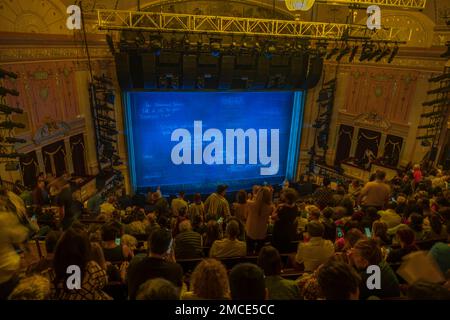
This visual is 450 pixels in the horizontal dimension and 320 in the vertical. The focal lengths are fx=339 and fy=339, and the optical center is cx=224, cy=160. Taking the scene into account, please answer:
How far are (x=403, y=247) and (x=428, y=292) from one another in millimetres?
1852

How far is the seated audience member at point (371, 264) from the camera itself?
2.68 meters

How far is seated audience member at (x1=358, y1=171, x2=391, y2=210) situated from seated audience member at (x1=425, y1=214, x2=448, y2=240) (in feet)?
4.39

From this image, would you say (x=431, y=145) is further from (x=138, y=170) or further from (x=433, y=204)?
(x=138, y=170)

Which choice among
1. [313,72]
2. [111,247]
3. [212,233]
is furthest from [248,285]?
[313,72]

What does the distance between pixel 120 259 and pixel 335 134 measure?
10515mm

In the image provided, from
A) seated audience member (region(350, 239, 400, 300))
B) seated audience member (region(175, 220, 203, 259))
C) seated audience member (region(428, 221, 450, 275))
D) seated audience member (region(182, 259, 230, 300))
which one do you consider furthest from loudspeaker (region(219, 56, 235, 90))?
seated audience member (region(182, 259, 230, 300))

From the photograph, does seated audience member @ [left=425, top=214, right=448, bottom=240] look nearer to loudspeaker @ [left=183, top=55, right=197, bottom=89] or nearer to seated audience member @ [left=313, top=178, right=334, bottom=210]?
seated audience member @ [left=313, top=178, right=334, bottom=210]

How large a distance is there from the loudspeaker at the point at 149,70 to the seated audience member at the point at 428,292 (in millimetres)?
8885

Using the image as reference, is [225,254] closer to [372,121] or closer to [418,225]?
[418,225]

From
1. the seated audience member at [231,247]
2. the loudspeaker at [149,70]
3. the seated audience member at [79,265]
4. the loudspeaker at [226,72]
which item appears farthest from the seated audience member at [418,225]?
the loudspeaker at [149,70]

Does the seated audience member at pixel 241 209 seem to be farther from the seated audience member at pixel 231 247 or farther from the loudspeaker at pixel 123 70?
the loudspeaker at pixel 123 70

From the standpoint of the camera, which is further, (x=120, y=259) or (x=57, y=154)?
(x=57, y=154)

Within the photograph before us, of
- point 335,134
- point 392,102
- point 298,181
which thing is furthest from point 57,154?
point 392,102
